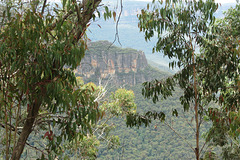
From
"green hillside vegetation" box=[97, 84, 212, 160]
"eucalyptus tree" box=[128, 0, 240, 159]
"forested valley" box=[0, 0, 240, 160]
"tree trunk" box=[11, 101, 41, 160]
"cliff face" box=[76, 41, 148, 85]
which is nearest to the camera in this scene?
"forested valley" box=[0, 0, 240, 160]

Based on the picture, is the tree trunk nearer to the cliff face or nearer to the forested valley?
the forested valley

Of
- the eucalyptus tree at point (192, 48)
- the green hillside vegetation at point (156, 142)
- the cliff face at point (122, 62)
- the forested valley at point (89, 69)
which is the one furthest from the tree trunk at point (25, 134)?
the cliff face at point (122, 62)

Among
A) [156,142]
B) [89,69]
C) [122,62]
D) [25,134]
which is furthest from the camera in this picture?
[122,62]

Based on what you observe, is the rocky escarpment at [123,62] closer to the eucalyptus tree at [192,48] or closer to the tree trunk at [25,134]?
the eucalyptus tree at [192,48]

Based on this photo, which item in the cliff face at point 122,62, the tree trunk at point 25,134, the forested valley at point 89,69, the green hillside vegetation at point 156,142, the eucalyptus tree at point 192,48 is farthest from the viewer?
the cliff face at point 122,62

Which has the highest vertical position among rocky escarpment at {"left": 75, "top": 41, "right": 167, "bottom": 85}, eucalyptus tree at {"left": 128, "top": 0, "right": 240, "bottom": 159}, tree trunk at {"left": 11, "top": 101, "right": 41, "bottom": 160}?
eucalyptus tree at {"left": 128, "top": 0, "right": 240, "bottom": 159}

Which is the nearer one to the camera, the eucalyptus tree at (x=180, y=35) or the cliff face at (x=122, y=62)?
the eucalyptus tree at (x=180, y=35)

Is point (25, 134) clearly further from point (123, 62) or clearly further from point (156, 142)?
point (123, 62)

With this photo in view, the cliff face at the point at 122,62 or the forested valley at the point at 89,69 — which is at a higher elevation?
the forested valley at the point at 89,69

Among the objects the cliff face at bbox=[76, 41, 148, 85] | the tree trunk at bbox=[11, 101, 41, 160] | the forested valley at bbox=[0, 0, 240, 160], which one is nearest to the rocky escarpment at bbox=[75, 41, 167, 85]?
the cliff face at bbox=[76, 41, 148, 85]

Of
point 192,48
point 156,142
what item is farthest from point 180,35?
point 156,142

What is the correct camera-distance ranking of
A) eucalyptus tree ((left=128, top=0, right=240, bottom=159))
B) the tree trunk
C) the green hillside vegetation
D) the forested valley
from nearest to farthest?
the forested valley → the tree trunk → eucalyptus tree ((left=128, top=0, right=240, bottom=159)) → the green hillside vegetation

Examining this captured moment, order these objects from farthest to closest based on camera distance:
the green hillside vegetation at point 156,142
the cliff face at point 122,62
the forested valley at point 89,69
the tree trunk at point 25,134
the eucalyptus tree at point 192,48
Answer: the cliff face at point 122,62 < the green hillside vegetation at point 156,142 < the eucalyptus tree at point 192,48 < the tree trunk at point 25,134 < the forested valley at point 89,69

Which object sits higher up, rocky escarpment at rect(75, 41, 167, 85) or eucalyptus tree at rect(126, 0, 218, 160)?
eucalyptus tree at rect(126, 0, 218, 160)
